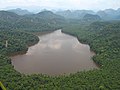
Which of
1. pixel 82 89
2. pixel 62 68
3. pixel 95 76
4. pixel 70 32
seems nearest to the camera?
pixel 82 89

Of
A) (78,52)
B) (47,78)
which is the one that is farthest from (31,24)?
(47,78)

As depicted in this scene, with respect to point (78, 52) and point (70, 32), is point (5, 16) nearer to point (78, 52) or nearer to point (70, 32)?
point (70, 32)

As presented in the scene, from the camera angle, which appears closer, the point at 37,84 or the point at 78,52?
the point at 37,84

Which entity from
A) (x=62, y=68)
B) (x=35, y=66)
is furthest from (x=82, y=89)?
(x=35, y=66)

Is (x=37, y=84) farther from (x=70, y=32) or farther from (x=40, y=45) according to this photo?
(x=70, y=32)

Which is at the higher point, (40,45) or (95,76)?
(95,76)

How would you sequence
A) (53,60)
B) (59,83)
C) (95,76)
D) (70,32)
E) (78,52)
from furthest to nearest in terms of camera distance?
1. (70,32)
2. (78,52)
3. (53,60)
4. (95,76)
5. (59,83)
